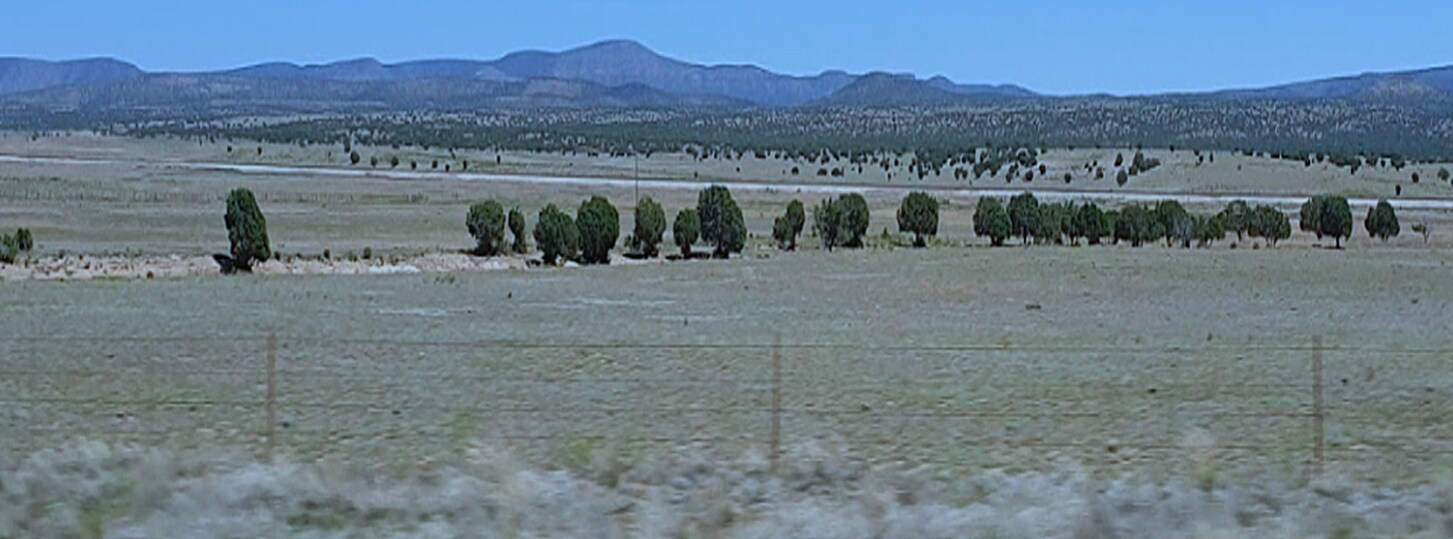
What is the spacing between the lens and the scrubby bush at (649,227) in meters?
60.2

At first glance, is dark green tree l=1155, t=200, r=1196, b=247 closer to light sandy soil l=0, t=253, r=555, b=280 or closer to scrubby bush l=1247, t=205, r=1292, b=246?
scrubby bush l=1247, t=205, r=1292, b=246

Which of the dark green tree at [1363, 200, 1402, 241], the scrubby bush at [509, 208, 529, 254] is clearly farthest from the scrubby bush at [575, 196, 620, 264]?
the dark green tree at [1363, 200, 1402, 241]

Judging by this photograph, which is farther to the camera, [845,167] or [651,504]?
[845,167]

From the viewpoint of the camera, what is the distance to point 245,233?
53062 millimetres

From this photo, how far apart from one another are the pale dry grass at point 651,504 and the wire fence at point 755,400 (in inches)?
88.4

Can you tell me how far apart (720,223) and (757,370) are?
36858 mm

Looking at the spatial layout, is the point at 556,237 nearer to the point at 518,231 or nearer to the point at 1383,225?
the point at 518,231

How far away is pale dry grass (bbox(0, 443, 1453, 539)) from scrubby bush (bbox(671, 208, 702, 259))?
47.8m

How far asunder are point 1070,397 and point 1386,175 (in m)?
100

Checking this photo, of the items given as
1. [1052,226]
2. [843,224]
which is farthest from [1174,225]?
[843,224]

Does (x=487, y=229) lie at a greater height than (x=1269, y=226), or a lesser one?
greater

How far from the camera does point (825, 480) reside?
39.9 ft

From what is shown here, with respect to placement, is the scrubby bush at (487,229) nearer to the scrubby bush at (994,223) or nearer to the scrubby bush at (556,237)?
the scrubby bush at (556,237)

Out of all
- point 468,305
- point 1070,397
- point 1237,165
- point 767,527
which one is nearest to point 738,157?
point 1237,165
